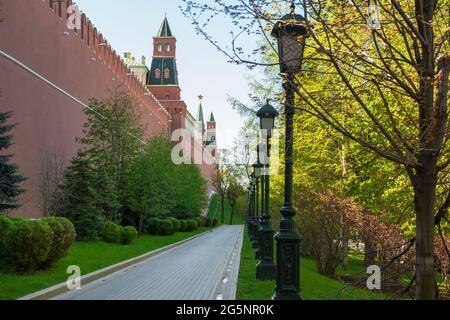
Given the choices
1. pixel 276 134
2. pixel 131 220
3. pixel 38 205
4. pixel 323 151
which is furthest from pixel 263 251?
pixel 131 220

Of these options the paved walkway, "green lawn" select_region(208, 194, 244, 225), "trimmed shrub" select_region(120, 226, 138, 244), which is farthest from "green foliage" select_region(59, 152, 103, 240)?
"green lawn" select_region(208, 194, 244, 225)

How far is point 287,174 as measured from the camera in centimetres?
795

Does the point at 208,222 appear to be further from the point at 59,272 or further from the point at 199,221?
the point at 59,272

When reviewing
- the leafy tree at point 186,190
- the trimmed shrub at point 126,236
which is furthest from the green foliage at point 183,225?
the trimmed shrub at point 126,236

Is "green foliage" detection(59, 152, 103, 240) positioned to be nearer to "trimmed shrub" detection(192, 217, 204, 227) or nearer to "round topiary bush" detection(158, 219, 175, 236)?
"round topiary bush" detection(158, 219, 175, 236)

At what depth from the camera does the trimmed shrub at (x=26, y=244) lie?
11469 millimetres

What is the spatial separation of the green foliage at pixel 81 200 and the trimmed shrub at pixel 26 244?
1269 centimetres

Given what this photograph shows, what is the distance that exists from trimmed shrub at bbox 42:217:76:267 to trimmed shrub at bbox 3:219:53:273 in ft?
1.78

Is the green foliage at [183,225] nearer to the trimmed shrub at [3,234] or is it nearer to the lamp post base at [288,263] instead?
the trimmed shrub at [3,234]

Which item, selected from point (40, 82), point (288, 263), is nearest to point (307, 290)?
point (288, 263)

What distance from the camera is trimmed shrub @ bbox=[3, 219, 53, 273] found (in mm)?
11469

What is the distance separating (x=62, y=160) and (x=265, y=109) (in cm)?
2020

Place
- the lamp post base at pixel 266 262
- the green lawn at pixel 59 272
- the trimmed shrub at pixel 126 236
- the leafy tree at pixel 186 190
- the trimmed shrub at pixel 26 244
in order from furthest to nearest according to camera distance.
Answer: the leafy tree at pixel 186 190, the trimmed shrub at pixel 126 236, the lamp post base at pixel 266 262, the trimmed shrub at pixel 26 244, the green lawn at pixel 59 272
